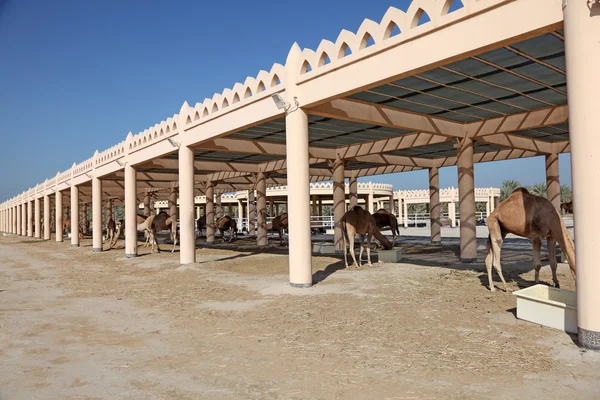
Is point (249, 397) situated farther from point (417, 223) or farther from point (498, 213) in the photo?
point (417, 223)

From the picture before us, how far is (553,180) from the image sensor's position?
1989cm

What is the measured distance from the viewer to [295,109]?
11.5 metres

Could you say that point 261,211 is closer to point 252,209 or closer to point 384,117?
point 252,209

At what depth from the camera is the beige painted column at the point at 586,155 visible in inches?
231

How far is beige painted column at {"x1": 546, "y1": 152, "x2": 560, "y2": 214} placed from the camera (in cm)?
1984

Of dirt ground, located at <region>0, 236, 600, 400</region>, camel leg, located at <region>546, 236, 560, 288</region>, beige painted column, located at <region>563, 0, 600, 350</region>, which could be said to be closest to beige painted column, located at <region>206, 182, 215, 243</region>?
dirt ground, located at <region>0, 236, 600, 400</region>

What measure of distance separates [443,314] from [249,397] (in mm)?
4825

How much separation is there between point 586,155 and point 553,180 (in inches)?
627

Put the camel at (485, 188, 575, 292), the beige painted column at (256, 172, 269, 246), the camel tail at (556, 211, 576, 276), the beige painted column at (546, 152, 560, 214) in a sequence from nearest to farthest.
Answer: the camel tail at (556, 211, 576, 276) → the camel at (485, 188, 575, 292) → the beige painted column at (546, 152, 560, 214) → the beige painted column at (256, 172, 269, 246)

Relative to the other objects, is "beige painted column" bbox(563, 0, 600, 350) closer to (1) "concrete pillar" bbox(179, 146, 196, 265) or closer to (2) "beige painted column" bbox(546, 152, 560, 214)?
(1) "concrete pillar" bbox(179, 146, 196, 265)

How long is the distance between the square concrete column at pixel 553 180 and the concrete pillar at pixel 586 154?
1559cm

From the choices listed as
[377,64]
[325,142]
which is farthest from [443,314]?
[325,142]

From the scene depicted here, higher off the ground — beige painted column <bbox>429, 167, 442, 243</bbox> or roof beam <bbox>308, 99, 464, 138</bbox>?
roof beam <bbox>308, 99, 464, 138</bbox>

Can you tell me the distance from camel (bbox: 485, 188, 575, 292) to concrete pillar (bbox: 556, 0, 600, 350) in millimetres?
2314
